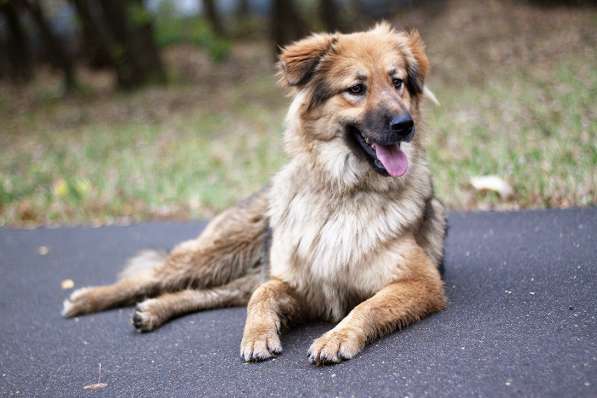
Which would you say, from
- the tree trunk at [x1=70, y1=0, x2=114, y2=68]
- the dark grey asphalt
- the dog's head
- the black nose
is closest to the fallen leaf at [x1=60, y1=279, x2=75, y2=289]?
the dark grey asphalt

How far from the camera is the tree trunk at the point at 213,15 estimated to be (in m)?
30.7

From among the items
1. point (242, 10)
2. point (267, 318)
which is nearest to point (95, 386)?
point (267, 318)

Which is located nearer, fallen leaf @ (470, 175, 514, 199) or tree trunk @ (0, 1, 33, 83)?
fallen leaf @ (470, 175, 514, 199)

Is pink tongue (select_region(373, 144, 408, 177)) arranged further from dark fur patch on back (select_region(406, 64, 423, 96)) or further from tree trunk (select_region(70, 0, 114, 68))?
tree trunk (select_region(70, 0, 114, 68))

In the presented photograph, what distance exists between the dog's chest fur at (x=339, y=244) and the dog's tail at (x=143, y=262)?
1624mm

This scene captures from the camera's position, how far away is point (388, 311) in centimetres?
387

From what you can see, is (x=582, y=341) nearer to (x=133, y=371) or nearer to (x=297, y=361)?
(x=297, y=361)

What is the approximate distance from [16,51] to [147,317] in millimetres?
26489

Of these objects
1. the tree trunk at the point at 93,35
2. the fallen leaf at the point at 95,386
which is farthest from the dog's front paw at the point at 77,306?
the tree trunk at the point at 93,35

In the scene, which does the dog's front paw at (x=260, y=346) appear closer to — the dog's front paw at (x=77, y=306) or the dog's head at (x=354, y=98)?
the dog's head at (x=354, y=98)

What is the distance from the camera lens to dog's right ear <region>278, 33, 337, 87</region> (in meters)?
4.65

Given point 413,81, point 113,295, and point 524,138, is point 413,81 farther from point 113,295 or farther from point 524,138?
point 524,138

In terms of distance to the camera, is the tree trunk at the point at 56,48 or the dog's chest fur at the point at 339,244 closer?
the dog's chest fur at the point at 339,244

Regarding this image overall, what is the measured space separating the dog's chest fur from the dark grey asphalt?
30 centimetres
